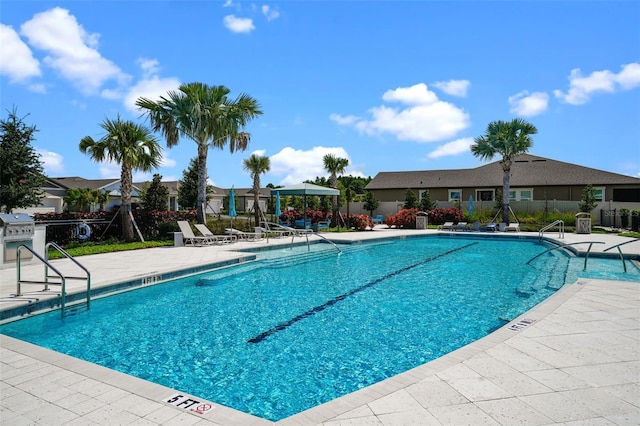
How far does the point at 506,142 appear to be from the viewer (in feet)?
77.9

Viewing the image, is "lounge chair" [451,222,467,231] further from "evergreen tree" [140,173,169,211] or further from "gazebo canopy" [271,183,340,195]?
"evergreen tree" [140,173,169,211]

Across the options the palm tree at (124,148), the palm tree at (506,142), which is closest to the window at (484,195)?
the palm tree at (506,142)

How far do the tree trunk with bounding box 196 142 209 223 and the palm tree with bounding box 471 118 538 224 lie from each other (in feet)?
56.0

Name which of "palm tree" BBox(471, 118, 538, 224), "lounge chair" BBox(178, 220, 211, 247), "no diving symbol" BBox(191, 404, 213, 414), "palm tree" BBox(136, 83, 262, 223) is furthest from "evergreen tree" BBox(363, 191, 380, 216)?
"no diving symbol" BBox(191, 404, 213, 414)

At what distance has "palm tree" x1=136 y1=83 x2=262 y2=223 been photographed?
56.0 feet

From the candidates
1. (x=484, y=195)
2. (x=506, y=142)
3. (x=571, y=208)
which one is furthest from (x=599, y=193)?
(x=506, y=142)

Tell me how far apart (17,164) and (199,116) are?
6.60m

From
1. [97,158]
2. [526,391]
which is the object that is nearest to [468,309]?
[526,391]

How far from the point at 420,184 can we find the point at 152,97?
23079 millimetres

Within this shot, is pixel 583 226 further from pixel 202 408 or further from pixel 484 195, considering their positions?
pixel 202 408

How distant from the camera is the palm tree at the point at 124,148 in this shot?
14734mm

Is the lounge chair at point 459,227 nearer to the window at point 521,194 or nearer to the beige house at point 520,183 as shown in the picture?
the beige house at point 520,183

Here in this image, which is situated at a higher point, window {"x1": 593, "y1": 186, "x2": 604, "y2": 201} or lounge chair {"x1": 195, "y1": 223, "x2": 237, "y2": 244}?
window {"x1": 593, "y1": 186, "x2": 604, "y2": 201}

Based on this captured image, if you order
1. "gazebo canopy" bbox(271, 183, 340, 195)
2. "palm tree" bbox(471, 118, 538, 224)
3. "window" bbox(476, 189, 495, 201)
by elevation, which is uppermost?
"palm tree" bbox(471, 118, 538, 224)
